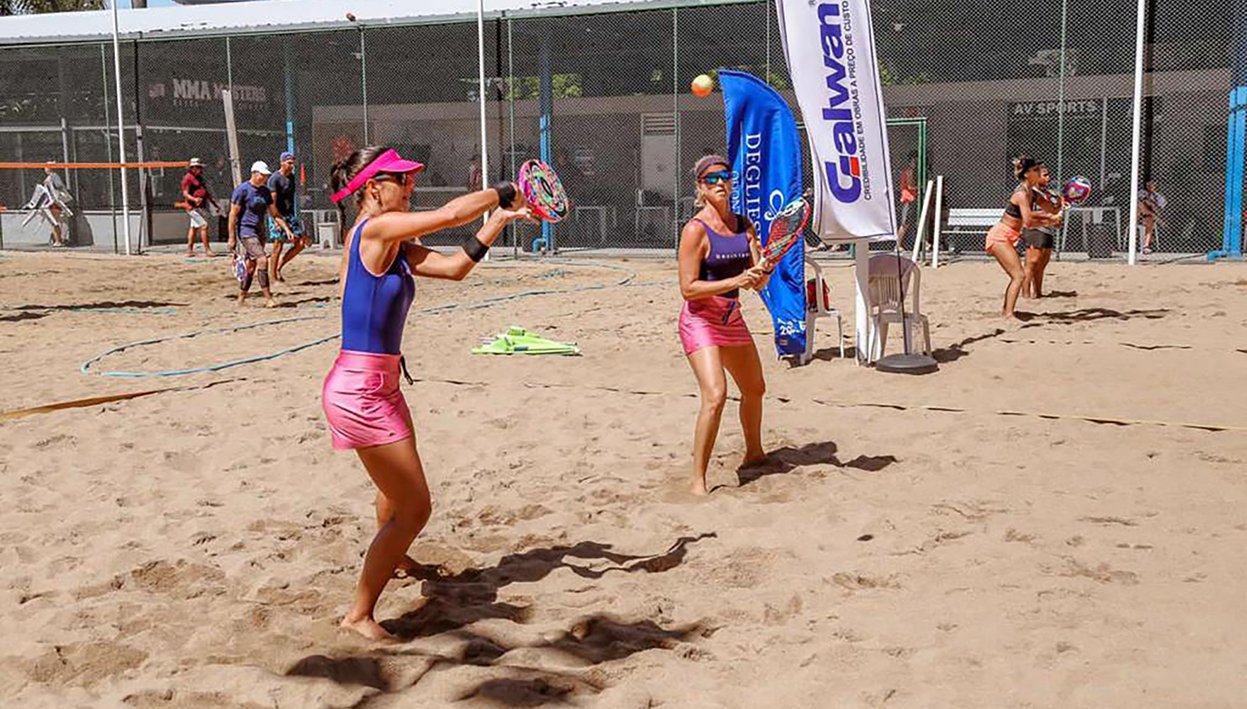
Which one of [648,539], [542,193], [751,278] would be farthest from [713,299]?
[542,193]

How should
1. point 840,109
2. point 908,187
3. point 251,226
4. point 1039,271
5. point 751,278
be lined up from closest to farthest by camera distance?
point 751,278, point 840,109, point 1039,271, point 251,226, point 908,187

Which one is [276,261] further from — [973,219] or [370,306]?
[370,306]

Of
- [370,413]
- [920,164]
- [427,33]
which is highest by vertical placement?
[427,33]

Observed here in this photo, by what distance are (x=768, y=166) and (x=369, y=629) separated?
6074mm

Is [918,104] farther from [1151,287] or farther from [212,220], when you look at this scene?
[212,220]

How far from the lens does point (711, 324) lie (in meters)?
6.03

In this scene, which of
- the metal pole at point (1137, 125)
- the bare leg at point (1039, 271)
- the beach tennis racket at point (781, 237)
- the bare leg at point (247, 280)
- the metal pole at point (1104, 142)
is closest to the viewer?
the beach tennis racket at point (781, 237)

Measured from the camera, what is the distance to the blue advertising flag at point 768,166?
9.37 m

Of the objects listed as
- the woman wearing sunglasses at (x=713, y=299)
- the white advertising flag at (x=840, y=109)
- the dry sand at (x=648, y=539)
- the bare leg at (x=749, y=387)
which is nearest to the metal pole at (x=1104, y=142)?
the dry sand at (x=648, y=539)

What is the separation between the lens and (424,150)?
24562 millimetres

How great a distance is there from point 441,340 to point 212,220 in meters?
17.4

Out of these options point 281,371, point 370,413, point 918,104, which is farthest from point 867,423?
point 918,104

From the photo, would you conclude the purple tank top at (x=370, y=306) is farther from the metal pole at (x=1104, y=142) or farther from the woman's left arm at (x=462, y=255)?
the metal pole at (x=1104, y=142)

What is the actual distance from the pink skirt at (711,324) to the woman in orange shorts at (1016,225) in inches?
244
